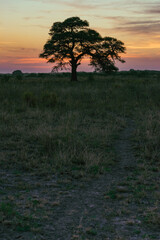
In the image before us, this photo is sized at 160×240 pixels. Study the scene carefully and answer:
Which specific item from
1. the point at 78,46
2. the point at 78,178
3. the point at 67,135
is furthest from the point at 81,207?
the point at 78,46

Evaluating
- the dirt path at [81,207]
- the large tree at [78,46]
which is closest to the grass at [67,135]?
the dirt path at [81,207]

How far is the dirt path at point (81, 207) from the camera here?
386 cm

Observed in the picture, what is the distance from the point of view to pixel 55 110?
42.6 feet

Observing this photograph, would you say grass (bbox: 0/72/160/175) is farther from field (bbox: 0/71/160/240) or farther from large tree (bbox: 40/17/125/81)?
large tree (bbox: 40/17/125/81)

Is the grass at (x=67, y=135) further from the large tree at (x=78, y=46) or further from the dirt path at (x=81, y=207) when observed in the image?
the large tree at (x=78, y=46)

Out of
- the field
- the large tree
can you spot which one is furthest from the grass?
the large tree

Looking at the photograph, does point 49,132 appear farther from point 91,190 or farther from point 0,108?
point 0,108

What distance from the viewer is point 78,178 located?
19.6 ft

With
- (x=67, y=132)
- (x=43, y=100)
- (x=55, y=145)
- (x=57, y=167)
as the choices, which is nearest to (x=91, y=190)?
(x=57, y=167)

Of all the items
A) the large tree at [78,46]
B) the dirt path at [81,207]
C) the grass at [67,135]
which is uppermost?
the large tree at [78,46]

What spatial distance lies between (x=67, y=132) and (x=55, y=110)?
4.17 m

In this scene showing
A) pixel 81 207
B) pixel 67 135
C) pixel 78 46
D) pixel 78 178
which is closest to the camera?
pixel 81 207

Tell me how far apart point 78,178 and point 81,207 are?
1305 mm

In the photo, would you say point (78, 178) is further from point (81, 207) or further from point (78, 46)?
point (78, 46)
